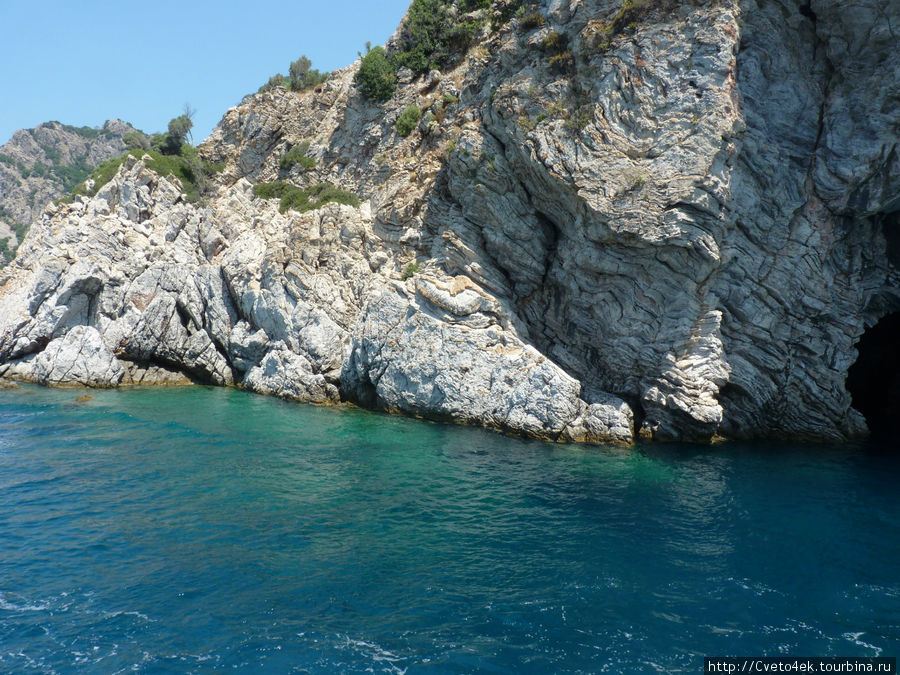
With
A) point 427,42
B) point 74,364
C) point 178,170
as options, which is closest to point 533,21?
point 427,42

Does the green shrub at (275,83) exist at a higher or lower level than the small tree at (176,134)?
higher

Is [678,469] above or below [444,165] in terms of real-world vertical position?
below

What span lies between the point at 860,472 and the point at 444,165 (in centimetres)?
2702

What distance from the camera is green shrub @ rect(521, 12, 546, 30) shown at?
29.1 metres

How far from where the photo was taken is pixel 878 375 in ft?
102

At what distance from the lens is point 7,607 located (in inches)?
469

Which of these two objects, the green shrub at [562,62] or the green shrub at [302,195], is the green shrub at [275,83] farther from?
the green shrub at [562,62]

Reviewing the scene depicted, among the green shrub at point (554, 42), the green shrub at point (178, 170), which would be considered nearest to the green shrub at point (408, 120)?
the green shrub at point (554, 42)

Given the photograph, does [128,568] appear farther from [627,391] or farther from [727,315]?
[727,315]

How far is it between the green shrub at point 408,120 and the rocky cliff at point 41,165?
124m

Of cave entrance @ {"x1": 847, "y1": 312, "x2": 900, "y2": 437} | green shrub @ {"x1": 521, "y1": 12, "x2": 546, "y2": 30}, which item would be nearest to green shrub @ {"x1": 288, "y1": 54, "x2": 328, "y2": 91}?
green shrub @ {"x1": 521, "y1": 12, "x2": 546, "y2": 30}

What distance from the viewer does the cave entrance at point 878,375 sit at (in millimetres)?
28969

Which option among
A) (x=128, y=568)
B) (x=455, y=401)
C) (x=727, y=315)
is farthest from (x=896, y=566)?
(x=128, y=568)

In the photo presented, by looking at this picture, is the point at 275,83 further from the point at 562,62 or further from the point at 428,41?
the point at 562,62
